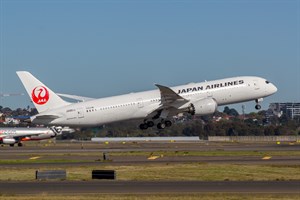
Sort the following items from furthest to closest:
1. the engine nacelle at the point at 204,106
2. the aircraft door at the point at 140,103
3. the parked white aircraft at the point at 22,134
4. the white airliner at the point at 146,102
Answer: the parked white aircraft at the point at 22,134, the aircraft door at the point at 140,103, the engine nacelle at the point at 204,106, the white airliner at the point at 146,102

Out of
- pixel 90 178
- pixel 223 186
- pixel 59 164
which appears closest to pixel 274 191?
pixel 223 186

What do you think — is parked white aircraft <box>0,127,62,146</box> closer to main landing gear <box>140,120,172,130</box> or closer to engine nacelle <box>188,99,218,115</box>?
main landing gear <box>140,120,172,130</box>

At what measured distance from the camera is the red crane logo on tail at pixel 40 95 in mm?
86625

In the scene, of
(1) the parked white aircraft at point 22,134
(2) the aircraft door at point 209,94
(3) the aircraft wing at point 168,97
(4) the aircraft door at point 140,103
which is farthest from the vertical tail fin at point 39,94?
(1) the parked white aircraft at point 22,134

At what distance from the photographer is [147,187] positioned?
A: 40.7 meters

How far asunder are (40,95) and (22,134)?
42.6 meters

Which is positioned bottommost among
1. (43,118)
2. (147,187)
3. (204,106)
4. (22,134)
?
(147,187)

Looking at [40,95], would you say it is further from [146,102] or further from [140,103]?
[146,102]

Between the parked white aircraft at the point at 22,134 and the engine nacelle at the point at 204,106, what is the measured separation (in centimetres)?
4673

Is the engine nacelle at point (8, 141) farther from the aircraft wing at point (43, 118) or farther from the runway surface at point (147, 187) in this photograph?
the runway surface at point (147, 187)

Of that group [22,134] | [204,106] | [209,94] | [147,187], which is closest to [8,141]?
[22,134]

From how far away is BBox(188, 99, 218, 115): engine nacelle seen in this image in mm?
86812

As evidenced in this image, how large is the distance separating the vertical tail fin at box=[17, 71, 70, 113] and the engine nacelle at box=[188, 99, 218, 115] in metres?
15.9

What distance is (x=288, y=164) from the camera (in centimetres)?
5819
